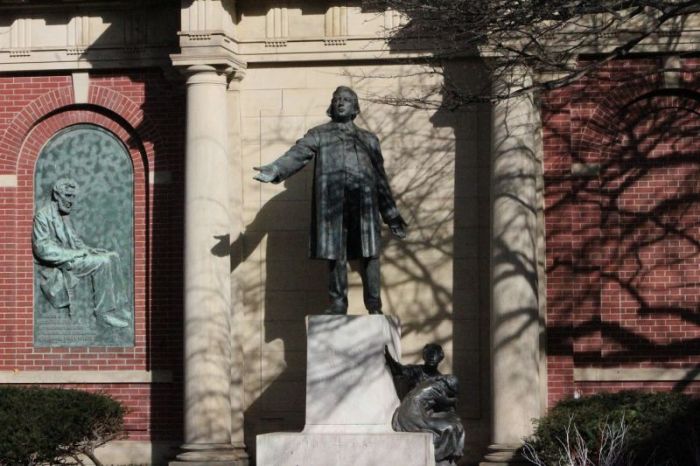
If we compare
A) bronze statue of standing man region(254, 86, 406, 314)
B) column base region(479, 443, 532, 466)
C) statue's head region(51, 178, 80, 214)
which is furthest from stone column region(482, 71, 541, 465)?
statue's head region(51, 178, 80, 214)

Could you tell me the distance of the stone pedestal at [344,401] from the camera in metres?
17.2

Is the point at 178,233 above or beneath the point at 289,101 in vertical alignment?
beneath

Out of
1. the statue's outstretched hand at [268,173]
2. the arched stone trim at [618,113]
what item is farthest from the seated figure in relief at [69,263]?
the arched stone trim at [618,113]

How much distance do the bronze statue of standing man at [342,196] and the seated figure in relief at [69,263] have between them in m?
3.23

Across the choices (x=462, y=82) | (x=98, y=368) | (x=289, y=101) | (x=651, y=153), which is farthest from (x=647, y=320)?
(x=98, y=368)

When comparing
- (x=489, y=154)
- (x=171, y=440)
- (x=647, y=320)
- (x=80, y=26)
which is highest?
(x=80, y=26)

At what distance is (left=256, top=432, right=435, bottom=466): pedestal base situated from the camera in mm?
17094

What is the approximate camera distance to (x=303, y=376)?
2027cm

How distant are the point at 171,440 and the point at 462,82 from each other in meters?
5.15

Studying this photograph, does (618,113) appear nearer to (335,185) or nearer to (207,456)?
(335,185)

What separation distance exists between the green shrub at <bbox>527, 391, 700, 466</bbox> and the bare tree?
3.32 metres

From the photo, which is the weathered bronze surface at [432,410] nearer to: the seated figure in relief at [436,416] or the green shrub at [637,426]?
the seated figure in relief at [436,416]

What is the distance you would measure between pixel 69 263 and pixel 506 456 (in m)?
5.49

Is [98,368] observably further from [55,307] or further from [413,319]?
[413,319]
